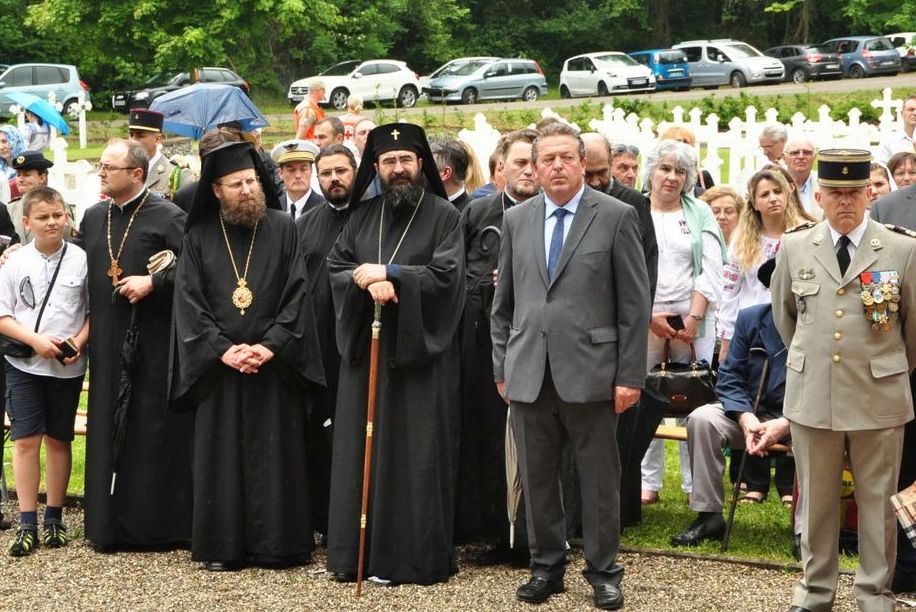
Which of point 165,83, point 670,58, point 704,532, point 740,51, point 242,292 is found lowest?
point 704,532

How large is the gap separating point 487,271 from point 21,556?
298 cm

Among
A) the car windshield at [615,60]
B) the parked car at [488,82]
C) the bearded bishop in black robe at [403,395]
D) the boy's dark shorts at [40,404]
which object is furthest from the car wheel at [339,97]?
the bearded bishop in black robe at [403,395]

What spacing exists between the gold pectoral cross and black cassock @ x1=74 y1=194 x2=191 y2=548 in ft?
0.08

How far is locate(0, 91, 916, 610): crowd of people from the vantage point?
6266 mm

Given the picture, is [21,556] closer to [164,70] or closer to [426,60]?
[164,70]

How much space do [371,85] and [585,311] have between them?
112ft

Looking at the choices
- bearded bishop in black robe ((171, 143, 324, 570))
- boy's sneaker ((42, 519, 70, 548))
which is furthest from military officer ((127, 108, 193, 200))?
boy's sneaker ((42, 519, 70, 548))

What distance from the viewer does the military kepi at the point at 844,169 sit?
19.9 feet

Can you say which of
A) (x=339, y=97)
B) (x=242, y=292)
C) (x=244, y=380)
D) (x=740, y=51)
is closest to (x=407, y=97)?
(x=339, y=97)

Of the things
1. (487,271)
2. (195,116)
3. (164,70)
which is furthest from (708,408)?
(164,70)

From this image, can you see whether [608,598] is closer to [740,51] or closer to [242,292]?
[242,292]

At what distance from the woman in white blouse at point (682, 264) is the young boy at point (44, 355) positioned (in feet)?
11.3

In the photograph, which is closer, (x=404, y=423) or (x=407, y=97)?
(x=404, y=423)

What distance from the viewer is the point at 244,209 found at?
7.61 meters
